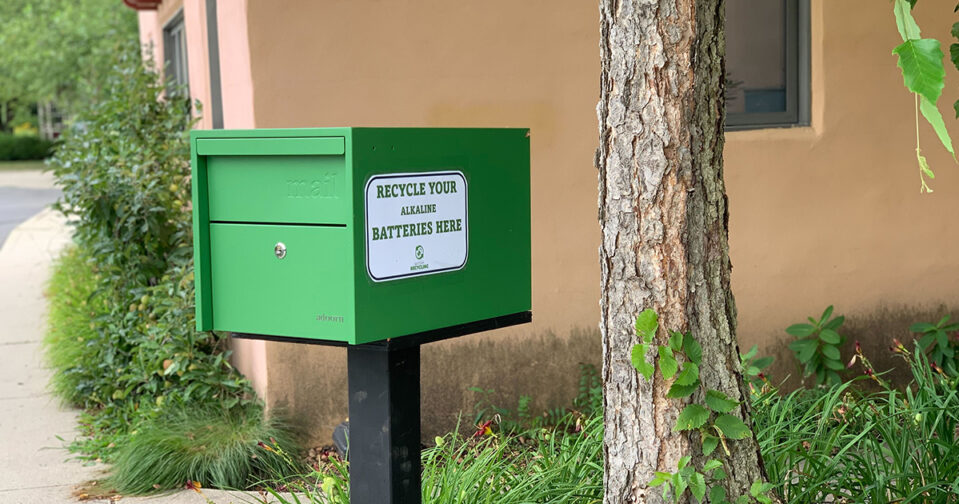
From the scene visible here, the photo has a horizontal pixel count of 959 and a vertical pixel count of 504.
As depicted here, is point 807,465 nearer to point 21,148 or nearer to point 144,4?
point 144,4

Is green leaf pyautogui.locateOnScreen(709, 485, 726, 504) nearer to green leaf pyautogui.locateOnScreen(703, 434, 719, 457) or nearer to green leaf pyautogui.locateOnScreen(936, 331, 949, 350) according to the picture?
green leaf pyautogui.locateOnScreen(703, 434, 719, 457)

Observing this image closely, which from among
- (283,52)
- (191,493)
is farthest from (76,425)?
(283,52)

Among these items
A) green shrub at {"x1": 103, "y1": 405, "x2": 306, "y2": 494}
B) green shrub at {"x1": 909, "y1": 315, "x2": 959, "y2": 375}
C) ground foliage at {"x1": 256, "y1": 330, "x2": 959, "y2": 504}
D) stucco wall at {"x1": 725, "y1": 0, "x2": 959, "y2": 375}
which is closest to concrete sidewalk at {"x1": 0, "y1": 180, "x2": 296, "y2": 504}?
green shrub at {"x1": 103, "y1": 405, "x2": 306, "y2": 494}

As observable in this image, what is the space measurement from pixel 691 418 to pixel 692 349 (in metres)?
0.18

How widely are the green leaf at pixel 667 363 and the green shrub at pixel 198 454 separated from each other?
2.23 m

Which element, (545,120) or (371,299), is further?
(545,120)

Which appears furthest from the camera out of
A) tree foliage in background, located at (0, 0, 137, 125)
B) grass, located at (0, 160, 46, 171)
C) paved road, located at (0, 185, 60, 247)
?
grass, located at (0, 160, 46, 171)

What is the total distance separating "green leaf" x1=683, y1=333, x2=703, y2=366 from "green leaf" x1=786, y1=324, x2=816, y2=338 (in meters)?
2.83

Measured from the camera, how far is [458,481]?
3.40 metres

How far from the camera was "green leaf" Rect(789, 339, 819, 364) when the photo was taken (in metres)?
5.39

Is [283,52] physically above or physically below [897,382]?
above

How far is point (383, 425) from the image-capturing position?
2.71m

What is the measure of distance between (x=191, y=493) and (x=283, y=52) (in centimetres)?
205

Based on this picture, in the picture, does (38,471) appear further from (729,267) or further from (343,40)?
(729,267)
